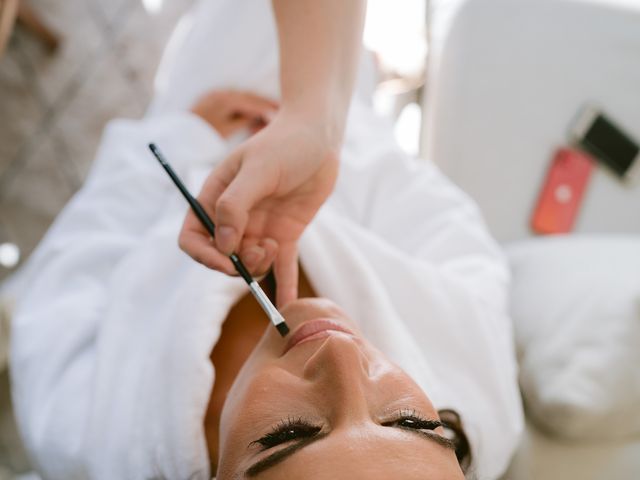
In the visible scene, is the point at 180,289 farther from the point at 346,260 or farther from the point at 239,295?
the point at 346,260

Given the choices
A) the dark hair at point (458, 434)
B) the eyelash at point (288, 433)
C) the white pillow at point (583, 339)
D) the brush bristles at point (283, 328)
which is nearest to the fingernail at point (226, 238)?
the brush bristles at point (283, 328)

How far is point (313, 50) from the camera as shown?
2.45ft

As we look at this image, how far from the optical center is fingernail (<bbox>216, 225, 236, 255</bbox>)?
0.62 m

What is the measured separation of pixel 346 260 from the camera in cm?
91

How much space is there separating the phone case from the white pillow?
0.66ft

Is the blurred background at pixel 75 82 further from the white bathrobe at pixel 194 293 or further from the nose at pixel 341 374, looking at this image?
the nose at pixel 341 374

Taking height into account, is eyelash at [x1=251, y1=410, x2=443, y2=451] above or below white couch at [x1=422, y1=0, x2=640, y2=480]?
above

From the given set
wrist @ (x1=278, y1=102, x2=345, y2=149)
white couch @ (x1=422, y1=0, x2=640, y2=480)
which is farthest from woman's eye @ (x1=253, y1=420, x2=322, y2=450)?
white couch @ (x1=422, y1=0, x2=640, y2=480)

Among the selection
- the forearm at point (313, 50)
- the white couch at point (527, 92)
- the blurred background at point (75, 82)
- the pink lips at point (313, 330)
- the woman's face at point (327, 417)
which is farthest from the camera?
the blurred background at point (75, 82)

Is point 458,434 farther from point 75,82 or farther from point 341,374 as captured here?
point 75,82

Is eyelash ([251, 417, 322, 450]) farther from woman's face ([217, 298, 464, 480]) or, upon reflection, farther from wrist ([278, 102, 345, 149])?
wrist ([278, 102, 345, 149])

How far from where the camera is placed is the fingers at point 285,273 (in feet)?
2.61

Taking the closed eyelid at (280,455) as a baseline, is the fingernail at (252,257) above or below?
above

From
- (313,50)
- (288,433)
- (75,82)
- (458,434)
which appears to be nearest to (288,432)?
(288,433)
